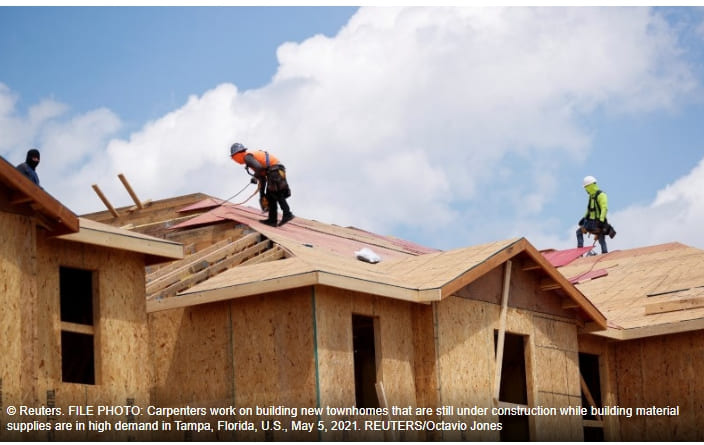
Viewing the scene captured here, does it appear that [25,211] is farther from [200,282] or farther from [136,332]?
[200,282]

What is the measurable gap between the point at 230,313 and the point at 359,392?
5.48m

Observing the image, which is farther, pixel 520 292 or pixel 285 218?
pixel 285 218

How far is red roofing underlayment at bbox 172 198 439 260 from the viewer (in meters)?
25.7

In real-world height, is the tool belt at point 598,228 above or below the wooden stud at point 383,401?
above

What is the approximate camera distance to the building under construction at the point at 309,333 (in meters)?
18.2

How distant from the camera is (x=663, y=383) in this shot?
27344 mm

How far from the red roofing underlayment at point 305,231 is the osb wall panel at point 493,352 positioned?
3.68 metres

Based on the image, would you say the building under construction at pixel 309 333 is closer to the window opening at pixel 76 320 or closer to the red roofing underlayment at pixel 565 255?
the window opening at pixel 76 320

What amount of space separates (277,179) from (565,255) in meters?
11.2

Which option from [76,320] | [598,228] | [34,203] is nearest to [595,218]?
[598,228]

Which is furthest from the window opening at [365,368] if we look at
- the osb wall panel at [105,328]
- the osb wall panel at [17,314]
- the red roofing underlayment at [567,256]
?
the osb wall panel at [17,314]

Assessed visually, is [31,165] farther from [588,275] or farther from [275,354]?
[588,275]

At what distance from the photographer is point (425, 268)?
23.2 meters

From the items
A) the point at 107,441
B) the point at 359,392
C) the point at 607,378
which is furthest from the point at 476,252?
the point at 107,441
